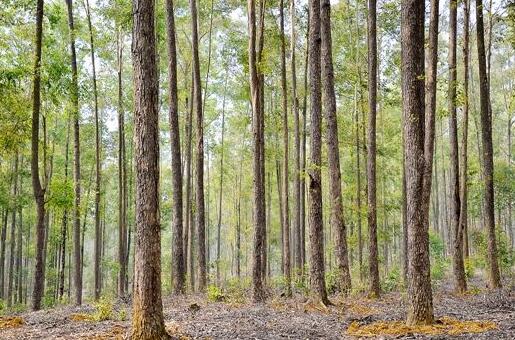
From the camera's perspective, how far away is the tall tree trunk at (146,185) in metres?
6.13

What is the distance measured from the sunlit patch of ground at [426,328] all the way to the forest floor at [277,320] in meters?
0.08

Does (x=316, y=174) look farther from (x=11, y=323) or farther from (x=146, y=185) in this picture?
(x=11, y=323)

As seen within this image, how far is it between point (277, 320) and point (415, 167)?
375 centimetres

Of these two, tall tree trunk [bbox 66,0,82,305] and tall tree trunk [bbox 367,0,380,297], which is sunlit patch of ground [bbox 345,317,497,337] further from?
tall tree trunk [bbox 66,0,82,305]

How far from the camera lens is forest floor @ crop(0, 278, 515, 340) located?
720 centimetres

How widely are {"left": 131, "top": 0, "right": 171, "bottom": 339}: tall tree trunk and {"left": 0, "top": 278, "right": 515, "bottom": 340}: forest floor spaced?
1.85ft

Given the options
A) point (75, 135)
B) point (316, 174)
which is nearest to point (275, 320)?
point (316, 174)

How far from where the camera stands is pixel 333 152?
12492mm

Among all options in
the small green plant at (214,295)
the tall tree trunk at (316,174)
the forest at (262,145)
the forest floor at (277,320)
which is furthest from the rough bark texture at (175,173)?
the tall tree trunk at (316,174)

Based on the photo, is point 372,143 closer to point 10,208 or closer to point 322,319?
point 322,319

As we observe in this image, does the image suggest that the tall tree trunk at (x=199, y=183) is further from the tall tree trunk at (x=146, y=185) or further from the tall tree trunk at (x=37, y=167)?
the tall tree trunk at (x=146, y=185)

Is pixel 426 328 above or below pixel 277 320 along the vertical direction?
above

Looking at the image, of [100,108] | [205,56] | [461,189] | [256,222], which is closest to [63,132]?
[100,108]

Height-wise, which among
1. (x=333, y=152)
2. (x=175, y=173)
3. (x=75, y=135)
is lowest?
(x=175, y=173)
